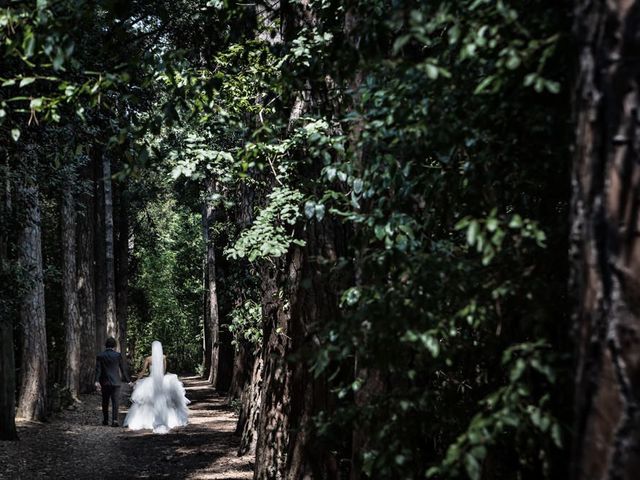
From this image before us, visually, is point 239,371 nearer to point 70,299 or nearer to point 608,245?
point 70,299

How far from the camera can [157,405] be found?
1791 cm

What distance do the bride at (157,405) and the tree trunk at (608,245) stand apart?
15875mm

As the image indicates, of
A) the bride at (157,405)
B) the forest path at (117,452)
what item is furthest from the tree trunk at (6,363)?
the bride at (157,405)

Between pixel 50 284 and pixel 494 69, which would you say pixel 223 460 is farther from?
pixel 50 284

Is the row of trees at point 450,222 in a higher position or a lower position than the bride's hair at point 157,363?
higher

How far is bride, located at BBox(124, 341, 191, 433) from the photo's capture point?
17.7 metres

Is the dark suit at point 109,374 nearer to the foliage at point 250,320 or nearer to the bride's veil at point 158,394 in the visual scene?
the bride's veil at point 158,394

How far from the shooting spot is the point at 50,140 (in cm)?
1097

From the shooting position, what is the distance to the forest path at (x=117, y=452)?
11.9 m

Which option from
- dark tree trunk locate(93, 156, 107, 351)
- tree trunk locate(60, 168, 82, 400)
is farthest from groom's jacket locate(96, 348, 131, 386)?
dark tree trunk locate(93, 156, 107, 351)

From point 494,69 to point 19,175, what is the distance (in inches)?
355

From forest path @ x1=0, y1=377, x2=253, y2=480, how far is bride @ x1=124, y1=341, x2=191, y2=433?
0.71 ft

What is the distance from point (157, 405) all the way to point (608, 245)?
54.2 feet

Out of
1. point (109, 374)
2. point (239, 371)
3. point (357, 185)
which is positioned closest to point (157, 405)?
point (109, 374)
